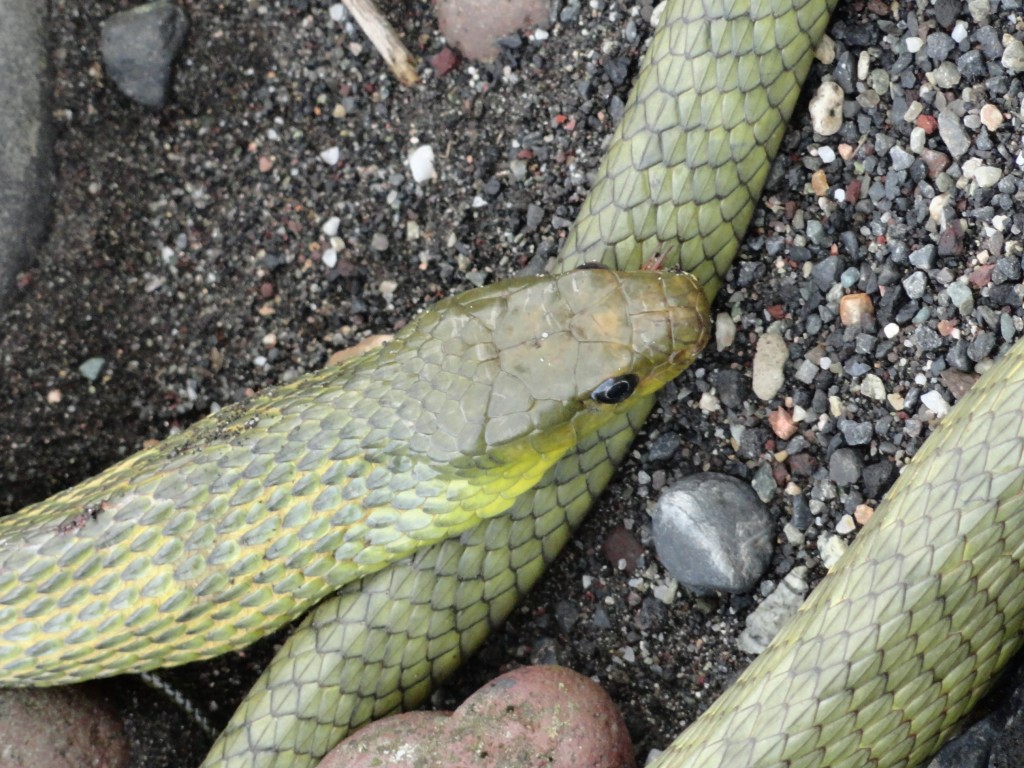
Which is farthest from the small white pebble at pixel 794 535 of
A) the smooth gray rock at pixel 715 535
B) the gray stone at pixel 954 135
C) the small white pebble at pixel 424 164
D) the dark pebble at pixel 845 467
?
the small white pebble at pixel 424 164

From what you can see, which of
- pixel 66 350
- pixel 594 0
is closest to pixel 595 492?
pixel 594 0

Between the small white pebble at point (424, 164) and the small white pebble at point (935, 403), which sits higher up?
the small white pebble at point (424, 164)

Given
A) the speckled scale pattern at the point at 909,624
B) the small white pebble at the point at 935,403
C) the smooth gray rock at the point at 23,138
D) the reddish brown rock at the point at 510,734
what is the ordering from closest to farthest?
the speckled scale pattern at the point at 909,624
the reddish brown rock at the point at 510,734
the small white pebble at the point at 935,403
the smooth gray rock at the point at 23,138

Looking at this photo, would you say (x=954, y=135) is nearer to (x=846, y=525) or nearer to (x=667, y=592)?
(x=846, y=525)

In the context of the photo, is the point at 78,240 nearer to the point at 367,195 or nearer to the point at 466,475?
the point at 367,195

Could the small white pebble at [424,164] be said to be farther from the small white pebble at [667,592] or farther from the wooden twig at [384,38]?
the small white pebble at [667,592]

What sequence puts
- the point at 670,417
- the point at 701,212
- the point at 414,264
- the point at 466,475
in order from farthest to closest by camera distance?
the point at 414,264 < the point at 670,417 < the point at 701,212 < the point at 466,475

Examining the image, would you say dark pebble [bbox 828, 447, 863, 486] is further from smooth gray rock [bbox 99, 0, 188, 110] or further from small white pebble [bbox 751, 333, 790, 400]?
smooth gray rock [bbox 99, 0, 188, 110]

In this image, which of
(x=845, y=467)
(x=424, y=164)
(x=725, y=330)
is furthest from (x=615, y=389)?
(x=424, y=164)
